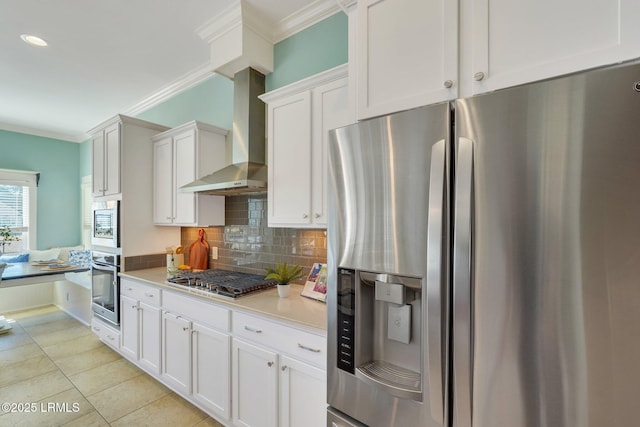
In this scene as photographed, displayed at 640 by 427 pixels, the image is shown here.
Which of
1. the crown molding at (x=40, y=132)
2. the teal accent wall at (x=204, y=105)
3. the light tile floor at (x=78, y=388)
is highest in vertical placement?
the crown molding at (x=40, y=132)

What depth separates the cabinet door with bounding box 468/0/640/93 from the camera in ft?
2.74

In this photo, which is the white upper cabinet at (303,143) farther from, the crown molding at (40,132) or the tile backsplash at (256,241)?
the crown molding at (40,132)

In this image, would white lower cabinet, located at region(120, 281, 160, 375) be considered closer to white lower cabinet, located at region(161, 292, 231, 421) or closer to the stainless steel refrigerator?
white lower cabinet, located at region(161, 292, 231, 421)

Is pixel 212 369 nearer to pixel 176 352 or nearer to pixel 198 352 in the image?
pixel 198 352

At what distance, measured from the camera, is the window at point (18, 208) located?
16.1 ft

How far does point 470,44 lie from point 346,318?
1146 mm

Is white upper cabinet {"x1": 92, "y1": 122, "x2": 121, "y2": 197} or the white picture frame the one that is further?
white upper cabinet {"x1": 92, "y1": 122, "x2": 121, "y2": 197}

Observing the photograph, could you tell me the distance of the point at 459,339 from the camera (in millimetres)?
947

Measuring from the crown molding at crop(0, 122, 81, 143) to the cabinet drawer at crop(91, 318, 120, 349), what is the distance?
3868 mm

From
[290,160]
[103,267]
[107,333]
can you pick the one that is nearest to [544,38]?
[290,160]

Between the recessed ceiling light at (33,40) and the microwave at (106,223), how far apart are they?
1508 millimetres

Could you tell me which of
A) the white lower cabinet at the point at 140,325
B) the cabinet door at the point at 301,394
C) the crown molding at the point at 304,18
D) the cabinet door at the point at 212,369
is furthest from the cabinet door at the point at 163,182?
the cabinet door at the point at 301,394

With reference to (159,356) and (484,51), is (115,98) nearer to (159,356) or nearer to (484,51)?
(159,356)

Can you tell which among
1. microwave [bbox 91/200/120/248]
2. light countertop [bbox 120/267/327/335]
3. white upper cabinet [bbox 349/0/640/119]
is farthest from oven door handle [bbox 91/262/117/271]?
white upper cabinet [bbox 349/0/640/119]
